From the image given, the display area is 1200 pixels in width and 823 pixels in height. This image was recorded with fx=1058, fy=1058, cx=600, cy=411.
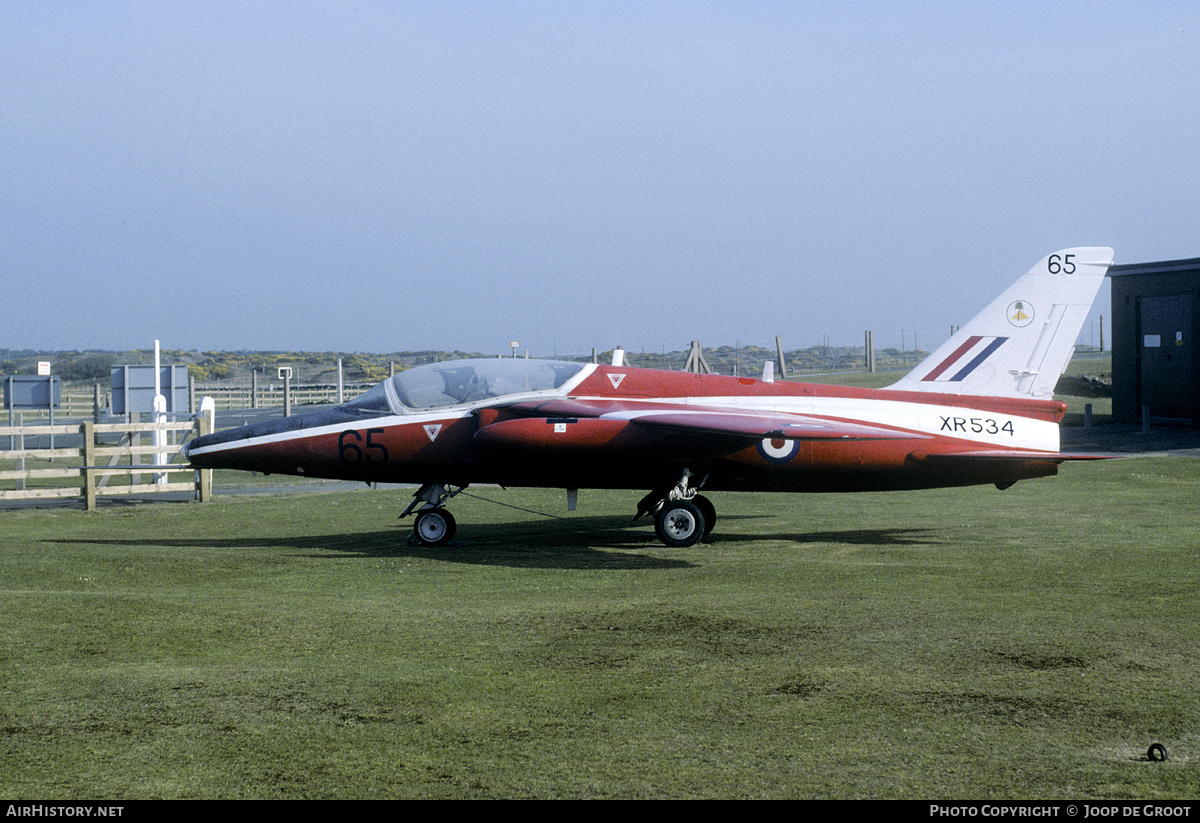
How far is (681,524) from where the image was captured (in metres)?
13.5

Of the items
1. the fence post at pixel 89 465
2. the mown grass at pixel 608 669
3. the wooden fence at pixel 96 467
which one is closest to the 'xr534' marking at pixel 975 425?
the mown grass at pixel 608 669

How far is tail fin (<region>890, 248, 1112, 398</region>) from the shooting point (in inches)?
553

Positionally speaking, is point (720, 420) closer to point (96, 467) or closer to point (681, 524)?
point (681, 524)

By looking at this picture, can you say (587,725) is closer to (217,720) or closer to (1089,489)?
(217,720)

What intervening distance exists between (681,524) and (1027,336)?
5.27m

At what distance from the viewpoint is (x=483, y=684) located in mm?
6516

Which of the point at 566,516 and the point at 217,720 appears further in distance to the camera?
the point at 566,516

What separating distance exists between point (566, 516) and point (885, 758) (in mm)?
12334

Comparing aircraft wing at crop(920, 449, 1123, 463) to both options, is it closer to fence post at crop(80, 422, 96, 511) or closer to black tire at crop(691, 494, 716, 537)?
black tire at crop(691, 494, 716, 537)

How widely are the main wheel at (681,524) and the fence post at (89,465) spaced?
1113cm

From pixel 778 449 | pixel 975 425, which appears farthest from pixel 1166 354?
pixel 778 449

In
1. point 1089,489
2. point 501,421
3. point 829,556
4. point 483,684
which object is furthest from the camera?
point 1089,489

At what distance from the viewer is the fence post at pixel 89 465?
1878 centimetres
